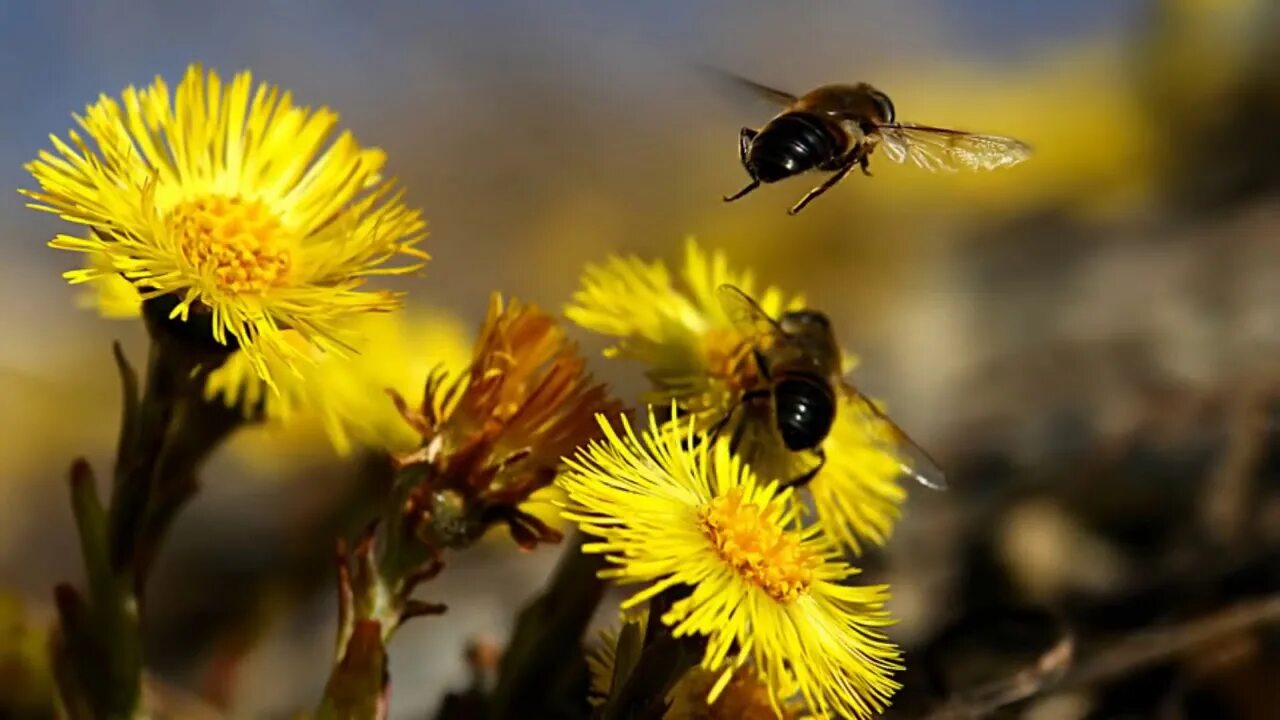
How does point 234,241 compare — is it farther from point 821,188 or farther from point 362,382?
point 821,188

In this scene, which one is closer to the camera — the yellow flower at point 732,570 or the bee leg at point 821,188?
the yellow flower at point 732,570

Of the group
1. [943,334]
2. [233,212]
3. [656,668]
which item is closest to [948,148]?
[656,668]

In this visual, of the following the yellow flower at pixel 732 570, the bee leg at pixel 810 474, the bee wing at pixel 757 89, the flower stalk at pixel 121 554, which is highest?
the bee wing at pixel 757 89

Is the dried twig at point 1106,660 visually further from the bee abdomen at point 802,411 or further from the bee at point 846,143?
the bee at point 846,143

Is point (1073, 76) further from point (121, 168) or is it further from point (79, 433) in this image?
point (121, 168)

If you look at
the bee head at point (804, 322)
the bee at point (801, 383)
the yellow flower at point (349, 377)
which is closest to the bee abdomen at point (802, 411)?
the bee at point (801, 383)
